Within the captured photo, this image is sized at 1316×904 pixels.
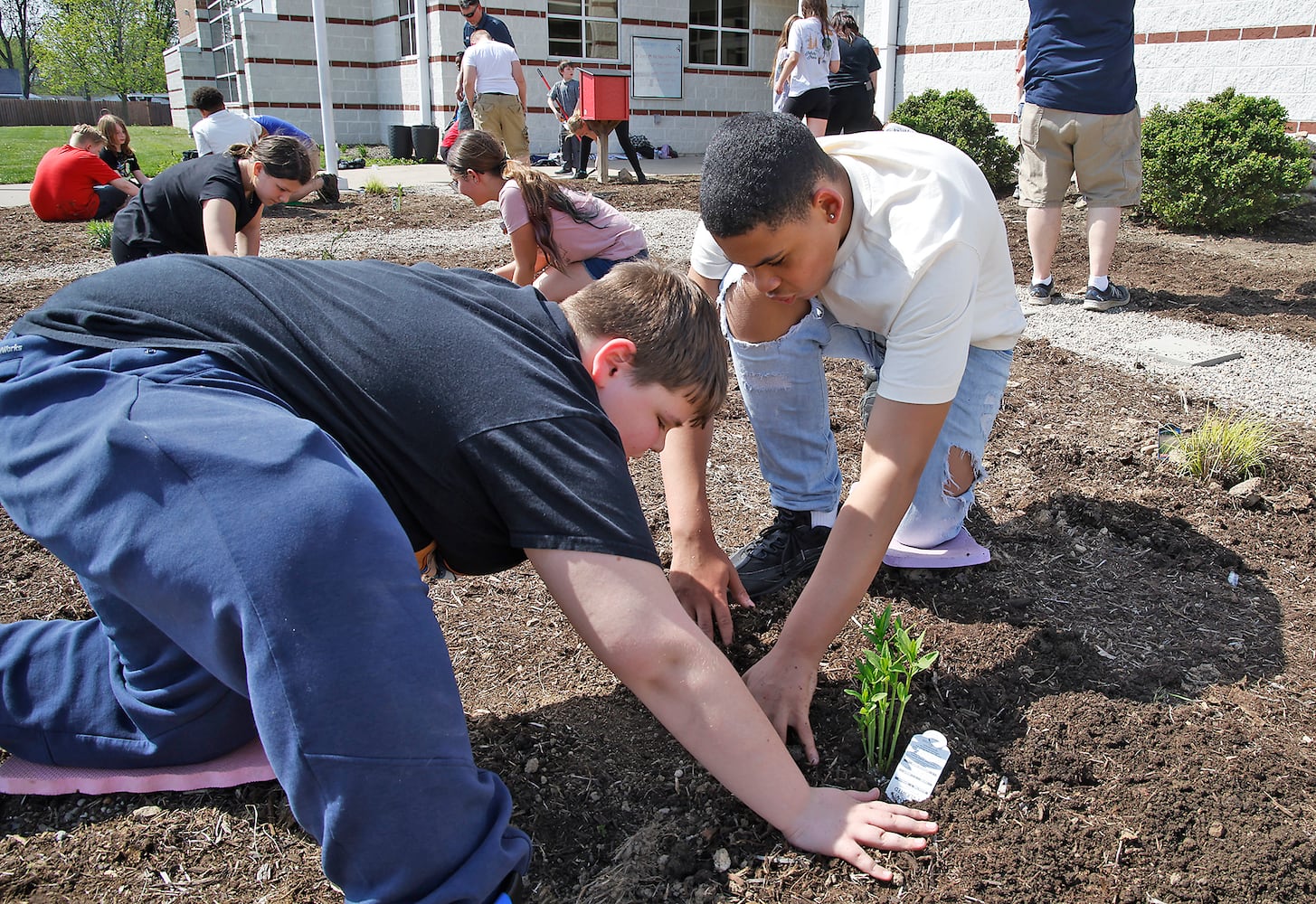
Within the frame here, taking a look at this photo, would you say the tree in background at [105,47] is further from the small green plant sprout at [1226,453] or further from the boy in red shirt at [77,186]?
the small green plant sprout at [1226,453]

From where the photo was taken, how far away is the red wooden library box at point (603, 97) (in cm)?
1131

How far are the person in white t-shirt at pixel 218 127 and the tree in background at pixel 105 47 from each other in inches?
1554

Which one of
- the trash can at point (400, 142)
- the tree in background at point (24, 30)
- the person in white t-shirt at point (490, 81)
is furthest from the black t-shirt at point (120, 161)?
the tree in background at point (24, 30)

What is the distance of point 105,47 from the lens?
4228 centimetres

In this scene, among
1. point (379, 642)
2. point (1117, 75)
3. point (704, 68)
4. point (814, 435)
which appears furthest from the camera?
point (704, 68)

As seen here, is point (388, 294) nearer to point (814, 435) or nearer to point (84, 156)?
point (814, 435)

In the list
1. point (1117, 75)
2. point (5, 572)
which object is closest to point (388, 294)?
point (5, 572)

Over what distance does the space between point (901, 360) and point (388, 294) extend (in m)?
1.07

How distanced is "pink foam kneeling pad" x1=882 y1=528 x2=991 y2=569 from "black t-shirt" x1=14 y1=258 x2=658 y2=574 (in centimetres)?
133

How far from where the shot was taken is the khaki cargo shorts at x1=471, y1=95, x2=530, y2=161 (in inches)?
354

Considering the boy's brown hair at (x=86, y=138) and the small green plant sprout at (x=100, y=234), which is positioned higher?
the boy's brown hair at (x=86, y=138)

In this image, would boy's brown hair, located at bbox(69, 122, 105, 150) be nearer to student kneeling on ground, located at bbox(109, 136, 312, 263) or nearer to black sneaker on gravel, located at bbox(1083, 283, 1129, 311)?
student kneeling on ground, located at bbox(109, 136, 312, 263)

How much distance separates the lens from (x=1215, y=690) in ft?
7.13

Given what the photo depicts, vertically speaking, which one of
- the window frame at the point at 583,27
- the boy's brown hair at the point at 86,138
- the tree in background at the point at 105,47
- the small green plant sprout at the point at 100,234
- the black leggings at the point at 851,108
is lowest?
the small green plant sprout at the point at 100,234
